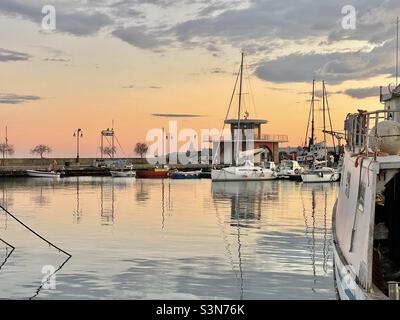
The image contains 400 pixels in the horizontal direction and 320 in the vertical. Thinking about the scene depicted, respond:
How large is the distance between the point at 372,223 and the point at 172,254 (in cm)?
1387

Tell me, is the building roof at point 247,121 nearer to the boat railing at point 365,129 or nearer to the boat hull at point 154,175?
the boat hull at point 154,175

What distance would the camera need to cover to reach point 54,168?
11894 centimetres

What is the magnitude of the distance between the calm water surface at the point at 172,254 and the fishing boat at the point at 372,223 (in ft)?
9.57

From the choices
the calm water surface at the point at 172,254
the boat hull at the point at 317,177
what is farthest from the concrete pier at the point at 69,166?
the calm water surface at the point at 172,254

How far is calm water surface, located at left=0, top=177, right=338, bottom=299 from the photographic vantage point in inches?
690

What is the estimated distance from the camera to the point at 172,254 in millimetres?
23828

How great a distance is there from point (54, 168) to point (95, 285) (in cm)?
10477

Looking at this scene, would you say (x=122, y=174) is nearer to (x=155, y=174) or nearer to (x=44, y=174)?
(x=155, y=174)

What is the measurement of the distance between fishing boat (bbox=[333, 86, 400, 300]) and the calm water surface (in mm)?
2917
